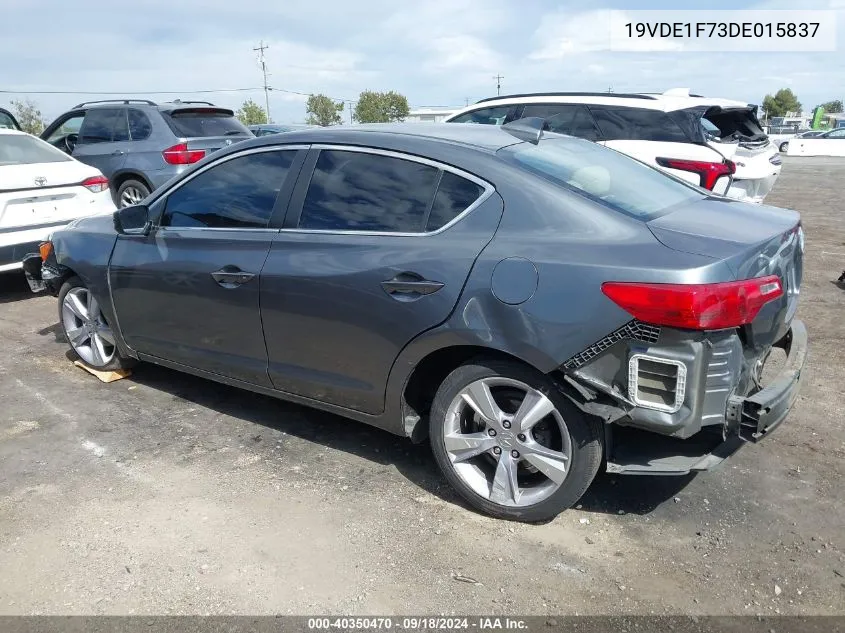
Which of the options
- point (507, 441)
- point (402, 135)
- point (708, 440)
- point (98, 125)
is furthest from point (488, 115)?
point (708, 440)

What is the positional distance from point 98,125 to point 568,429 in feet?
29.6

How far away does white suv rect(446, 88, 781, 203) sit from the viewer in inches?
258

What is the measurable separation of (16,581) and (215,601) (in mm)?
814

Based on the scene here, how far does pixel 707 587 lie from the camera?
2646mm

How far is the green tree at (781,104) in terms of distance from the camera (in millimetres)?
90438

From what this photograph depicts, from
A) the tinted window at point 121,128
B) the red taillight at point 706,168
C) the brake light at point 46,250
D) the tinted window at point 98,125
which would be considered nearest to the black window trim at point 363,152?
the brake light at point 46,250

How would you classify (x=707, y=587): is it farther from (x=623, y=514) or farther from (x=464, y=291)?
(x=464, y=291)

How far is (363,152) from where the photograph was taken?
3.41m

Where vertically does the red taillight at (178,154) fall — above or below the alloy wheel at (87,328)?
above

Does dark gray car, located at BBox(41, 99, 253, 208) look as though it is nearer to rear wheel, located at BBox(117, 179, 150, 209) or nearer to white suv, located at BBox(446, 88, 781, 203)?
rear wheel, located at BBox(117, 179, 150, 209)

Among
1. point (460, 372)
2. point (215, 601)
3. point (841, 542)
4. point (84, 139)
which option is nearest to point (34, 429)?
point (215, 601)

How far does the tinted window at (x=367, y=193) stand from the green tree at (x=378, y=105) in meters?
80.4

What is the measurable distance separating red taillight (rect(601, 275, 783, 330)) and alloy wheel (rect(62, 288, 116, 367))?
344 centimetres

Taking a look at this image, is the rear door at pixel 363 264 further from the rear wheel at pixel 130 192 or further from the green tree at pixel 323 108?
the green tree at pixel 323 108
